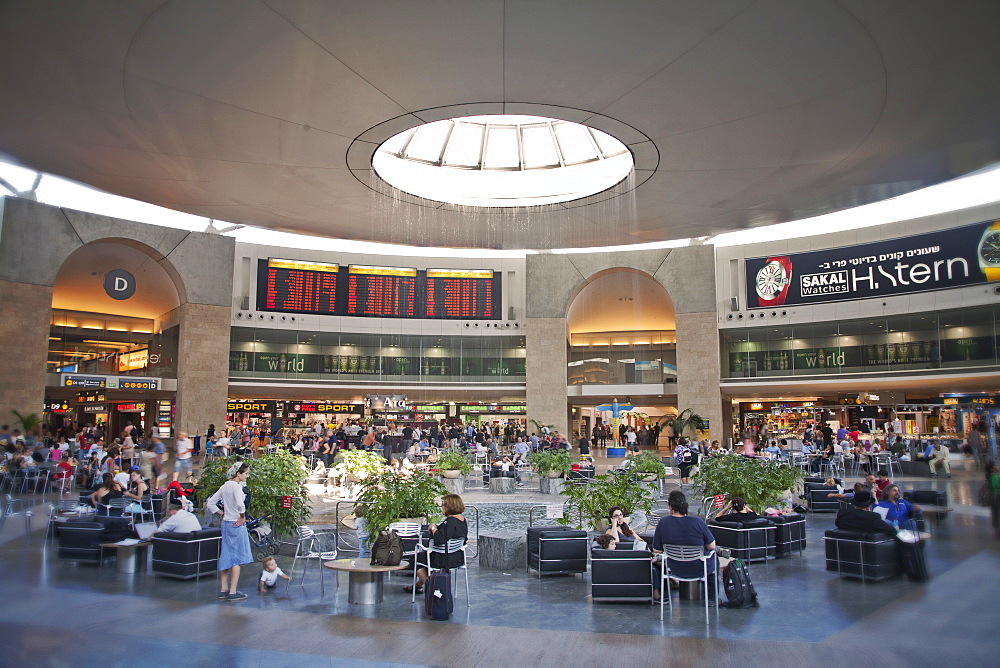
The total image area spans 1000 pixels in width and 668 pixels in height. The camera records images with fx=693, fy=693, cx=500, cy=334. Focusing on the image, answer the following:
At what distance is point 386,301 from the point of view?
36.8 meters

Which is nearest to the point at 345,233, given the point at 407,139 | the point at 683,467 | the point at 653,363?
the point at 407,139

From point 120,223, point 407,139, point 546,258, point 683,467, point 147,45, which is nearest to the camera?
point 147,45

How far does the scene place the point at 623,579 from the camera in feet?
25.1

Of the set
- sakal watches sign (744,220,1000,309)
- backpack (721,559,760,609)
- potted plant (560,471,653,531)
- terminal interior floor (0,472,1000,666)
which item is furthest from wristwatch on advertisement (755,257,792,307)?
backpack (721,559,760,609)

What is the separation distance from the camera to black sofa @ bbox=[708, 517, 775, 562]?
9344 mm

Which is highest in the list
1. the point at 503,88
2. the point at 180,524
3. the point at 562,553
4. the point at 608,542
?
the point at 503,88

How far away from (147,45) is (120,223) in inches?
909

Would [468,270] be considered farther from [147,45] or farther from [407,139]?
[147,45]

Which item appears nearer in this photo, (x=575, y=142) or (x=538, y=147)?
(x=575, y=142)

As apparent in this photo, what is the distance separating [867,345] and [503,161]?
21.5m

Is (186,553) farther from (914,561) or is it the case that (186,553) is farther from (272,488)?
(914,561)

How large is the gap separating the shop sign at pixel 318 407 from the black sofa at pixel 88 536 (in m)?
31.1

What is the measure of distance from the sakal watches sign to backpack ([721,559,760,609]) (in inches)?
1010

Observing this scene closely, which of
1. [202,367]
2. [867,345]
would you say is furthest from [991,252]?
[202,367]
